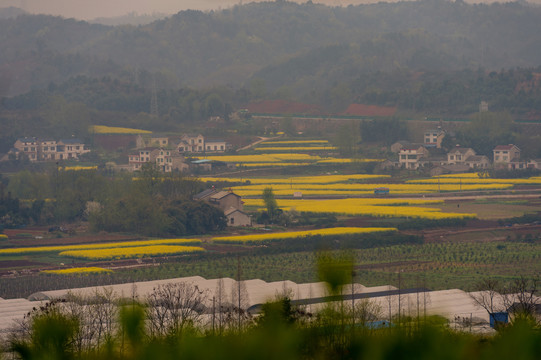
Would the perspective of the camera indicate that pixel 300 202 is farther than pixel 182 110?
No

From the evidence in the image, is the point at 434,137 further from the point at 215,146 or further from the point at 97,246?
the point at 97,246

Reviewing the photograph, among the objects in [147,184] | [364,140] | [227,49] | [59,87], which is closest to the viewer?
[147,184]

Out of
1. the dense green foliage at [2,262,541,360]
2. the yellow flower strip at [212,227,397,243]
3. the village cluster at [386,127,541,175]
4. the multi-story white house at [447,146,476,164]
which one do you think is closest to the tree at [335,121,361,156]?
the village cluster at [386,127,541,175]

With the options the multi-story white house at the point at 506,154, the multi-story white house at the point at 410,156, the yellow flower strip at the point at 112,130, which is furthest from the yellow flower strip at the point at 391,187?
the yellow flower strip at the point at 112,130

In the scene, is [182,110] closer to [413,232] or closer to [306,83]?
[306,83]

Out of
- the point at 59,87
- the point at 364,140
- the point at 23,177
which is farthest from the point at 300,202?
the point at 59,87

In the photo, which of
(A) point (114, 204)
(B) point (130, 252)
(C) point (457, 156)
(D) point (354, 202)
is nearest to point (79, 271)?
(B) point (130, 252)
